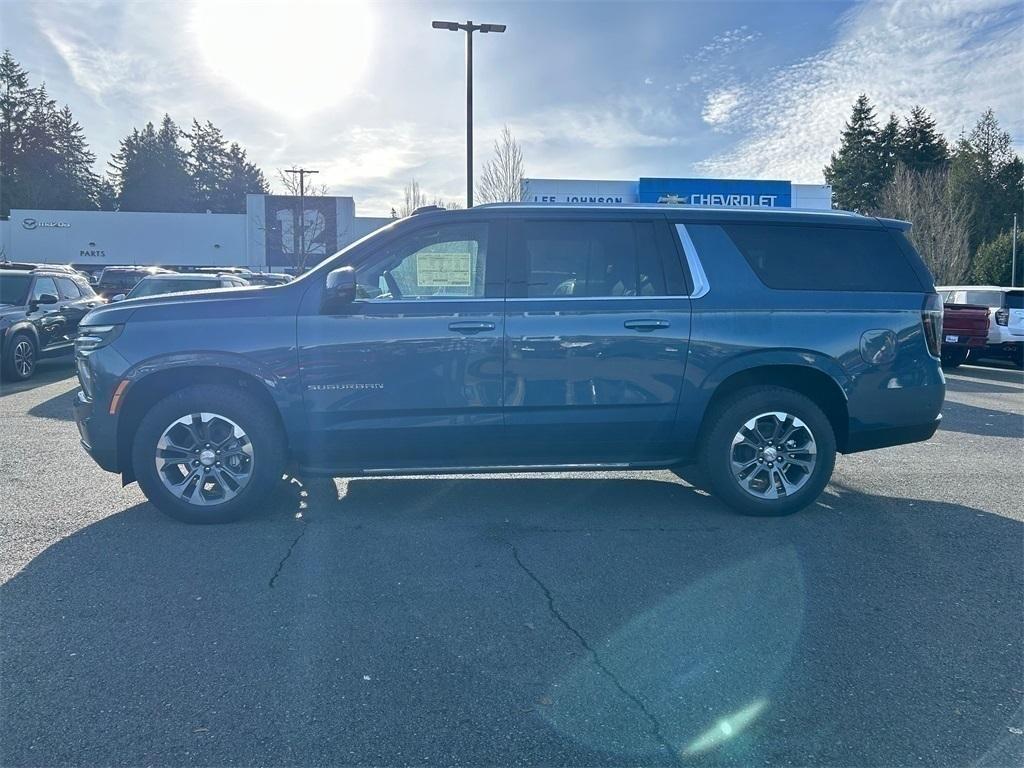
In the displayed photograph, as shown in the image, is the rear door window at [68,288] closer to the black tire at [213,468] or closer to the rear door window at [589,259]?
the black tire at [213,468]

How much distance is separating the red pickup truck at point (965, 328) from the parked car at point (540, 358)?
12738 mm

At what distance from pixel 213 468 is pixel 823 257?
14.3 ft

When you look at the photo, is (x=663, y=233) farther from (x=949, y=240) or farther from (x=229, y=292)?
(x=949, y=240)

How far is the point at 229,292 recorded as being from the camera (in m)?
4.95

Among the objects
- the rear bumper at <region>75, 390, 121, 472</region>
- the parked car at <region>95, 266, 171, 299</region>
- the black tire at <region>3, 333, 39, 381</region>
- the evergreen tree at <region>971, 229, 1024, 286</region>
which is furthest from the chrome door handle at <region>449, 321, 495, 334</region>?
the evergreen tree at <region>971, 229, 1024, 286</region>

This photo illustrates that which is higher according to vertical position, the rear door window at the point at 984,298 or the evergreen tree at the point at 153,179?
the evergreen tree at the point at 153,179

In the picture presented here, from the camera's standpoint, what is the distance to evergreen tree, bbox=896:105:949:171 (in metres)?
50.4

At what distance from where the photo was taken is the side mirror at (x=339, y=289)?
15.3 ft

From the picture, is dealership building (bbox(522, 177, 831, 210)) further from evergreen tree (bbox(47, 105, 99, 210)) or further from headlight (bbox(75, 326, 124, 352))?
evergreen tree (bbox(47, 105, 99, 210))

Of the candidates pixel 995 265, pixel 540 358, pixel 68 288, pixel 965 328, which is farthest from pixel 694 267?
pixel 995 265

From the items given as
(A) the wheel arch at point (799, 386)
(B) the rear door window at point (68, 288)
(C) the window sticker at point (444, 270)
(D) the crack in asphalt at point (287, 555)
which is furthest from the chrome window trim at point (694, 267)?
(B) the rear door window at point (68, 288)

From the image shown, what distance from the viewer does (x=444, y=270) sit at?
16.4 feet

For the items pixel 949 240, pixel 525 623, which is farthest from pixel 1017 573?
pixel 949 240

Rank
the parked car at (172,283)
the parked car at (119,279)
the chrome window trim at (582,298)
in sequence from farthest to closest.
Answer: the parked car at (119,279)
the parked car at (172,283)
the chrome window trim at (582,298)
